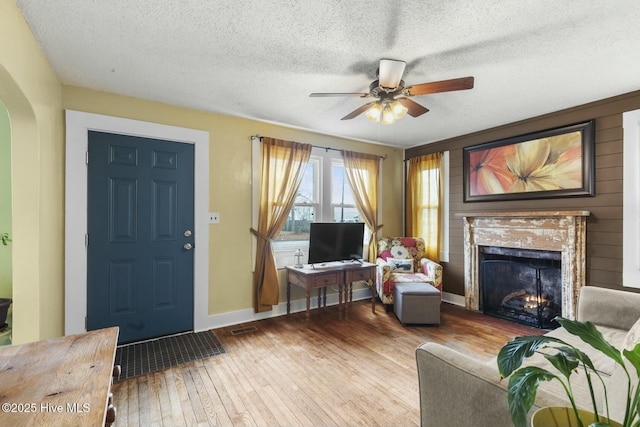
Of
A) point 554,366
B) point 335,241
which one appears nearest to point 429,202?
point 335,241

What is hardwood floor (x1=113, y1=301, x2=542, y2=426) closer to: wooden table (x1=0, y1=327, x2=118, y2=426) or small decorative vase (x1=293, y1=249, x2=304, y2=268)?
small decorative vase (x1=293, y1=249, x2=304, y2=268)

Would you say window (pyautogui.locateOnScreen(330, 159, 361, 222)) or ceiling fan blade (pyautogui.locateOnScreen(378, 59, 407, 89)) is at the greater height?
ceiling fan blade (pyautogui.locateOnScreen(378, 59, 407, 89))

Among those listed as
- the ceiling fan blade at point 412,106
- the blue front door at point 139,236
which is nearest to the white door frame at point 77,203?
the blue front door at point 139,236

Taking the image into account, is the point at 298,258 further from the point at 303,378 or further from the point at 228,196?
the point at 303,378

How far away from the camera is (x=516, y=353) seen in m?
0.79

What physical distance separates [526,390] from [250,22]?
219cm

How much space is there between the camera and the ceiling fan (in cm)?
208

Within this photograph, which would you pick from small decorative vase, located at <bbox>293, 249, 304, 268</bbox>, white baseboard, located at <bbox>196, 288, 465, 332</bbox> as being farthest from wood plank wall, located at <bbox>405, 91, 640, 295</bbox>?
small decorative vase, located at <bbox>293, 249, 304, 268</bbox>

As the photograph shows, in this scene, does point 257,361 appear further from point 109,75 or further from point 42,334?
point 109,75

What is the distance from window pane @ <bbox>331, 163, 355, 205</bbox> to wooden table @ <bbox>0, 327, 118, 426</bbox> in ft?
10.9

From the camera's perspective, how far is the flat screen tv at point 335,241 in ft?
11.9

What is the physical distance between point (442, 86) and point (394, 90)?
0.36 meters

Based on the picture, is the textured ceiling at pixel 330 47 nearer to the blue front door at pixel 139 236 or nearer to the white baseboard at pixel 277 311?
the blue front door at pixel 139 236

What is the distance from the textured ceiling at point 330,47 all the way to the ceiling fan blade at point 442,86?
225 millimetres
